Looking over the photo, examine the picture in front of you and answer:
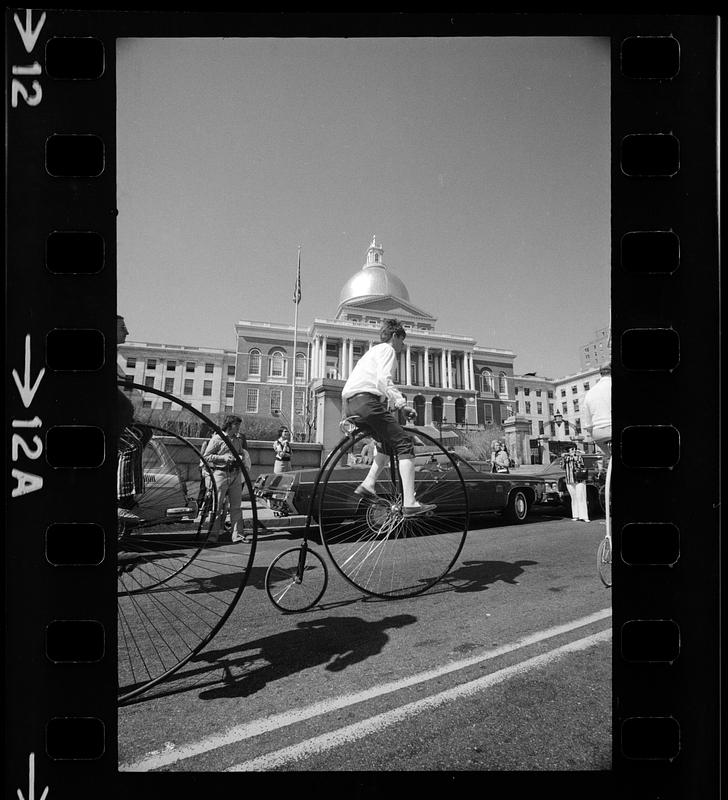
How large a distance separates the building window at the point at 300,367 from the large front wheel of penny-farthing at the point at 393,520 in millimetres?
473

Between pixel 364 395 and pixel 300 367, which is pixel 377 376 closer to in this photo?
pixel 364 395

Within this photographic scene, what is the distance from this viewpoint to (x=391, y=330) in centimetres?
204

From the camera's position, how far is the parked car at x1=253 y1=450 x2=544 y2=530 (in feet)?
8.31

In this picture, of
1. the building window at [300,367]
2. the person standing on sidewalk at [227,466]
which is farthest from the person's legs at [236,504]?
the building window at [300,367]

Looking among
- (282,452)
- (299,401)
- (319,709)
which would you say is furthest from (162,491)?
(319,709)

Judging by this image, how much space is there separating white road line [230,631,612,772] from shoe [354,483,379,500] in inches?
55.5

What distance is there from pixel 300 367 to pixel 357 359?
0.32 meters
